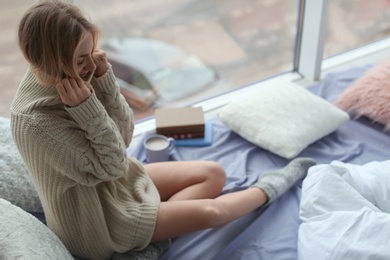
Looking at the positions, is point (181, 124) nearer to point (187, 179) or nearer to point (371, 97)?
point (187, 179)

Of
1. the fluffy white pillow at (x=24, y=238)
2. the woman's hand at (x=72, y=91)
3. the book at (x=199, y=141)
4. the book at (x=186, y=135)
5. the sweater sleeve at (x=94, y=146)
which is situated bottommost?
the book at (x=199, y=141)

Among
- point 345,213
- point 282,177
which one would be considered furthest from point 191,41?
point 345,213

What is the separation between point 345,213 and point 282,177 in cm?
30

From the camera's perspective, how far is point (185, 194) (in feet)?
4.54

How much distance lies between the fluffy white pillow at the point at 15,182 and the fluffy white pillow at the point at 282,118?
→ 0.75 m

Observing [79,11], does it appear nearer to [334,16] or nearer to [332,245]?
[332,245]

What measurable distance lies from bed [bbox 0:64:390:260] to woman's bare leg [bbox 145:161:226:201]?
10 centimetres

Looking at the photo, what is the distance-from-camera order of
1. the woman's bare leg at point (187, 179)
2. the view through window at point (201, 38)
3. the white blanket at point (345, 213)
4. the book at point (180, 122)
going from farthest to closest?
the view through window at point (201, 38) → the book at point (180, 122) → the woman's bare leg at point (187, 179) → the white blanket at point (345, 213)

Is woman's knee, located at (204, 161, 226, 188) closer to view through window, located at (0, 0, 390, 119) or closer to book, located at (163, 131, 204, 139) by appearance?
book, located at (163, 131, 204, 139)

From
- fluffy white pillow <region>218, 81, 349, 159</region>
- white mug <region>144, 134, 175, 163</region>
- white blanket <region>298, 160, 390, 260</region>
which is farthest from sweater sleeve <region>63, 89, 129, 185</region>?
fluffy white pillow <region>218, 81, 349, 159</region>

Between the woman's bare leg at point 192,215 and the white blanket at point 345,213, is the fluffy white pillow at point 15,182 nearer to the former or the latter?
the woman's bare leg at point 192,215

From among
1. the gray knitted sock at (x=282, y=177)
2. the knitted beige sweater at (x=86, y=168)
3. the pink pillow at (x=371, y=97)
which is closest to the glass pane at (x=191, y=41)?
the pink pillow at (x=371, y=97)

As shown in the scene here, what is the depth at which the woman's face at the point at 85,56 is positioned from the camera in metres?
1.02

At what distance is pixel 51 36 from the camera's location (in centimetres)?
98
